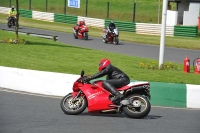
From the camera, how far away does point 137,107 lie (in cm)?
1135

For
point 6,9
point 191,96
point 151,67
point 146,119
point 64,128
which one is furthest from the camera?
point 6,9

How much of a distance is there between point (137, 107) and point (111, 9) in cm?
4532

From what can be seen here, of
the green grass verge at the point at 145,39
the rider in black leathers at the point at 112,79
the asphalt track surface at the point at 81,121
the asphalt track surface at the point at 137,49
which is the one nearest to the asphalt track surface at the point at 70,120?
the asphalt track surface at the point at 81,121

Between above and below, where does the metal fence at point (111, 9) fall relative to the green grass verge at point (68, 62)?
above

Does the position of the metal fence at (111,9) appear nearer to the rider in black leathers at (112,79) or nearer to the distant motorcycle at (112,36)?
the distant motorcycle at (112,36)

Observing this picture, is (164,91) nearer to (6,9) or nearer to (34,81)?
(34,81)

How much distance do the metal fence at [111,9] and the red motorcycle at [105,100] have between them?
37401mm

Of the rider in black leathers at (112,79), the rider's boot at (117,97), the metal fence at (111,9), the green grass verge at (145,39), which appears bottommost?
the green grass verge at (145,39)

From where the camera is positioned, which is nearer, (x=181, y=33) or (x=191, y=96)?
(x=191, y=96)

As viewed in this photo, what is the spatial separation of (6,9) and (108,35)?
85.9 feet

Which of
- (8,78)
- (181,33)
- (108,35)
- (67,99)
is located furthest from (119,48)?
(67,99)

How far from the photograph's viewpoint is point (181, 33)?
3850cm

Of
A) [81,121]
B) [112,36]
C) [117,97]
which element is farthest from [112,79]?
[112,36]

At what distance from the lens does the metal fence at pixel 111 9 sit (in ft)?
170
